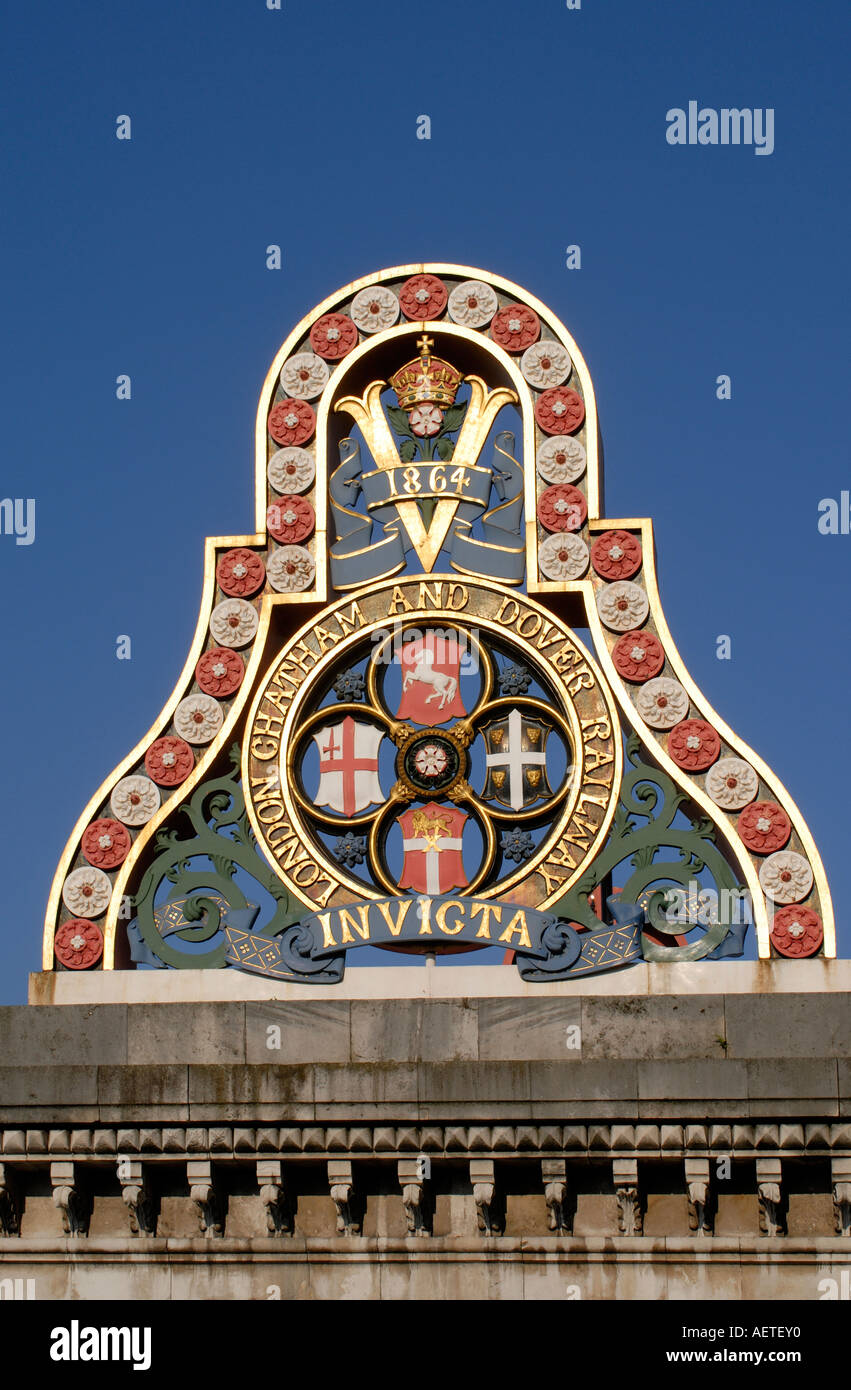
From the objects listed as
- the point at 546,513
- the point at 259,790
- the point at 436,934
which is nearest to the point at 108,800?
the point at 259,790

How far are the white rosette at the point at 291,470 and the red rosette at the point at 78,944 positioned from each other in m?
4.51

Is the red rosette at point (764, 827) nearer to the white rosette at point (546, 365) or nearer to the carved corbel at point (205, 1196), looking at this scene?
the white rosette at point (546, 365)

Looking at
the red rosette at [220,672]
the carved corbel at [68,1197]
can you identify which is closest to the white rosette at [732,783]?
the red rosette at [220,672]

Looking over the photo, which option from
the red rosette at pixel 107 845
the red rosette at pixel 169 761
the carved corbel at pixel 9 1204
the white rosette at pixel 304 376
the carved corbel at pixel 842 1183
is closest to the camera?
the carved corbel at pixel 842 1183

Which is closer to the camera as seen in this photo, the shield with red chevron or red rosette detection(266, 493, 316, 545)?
the shield with red chevron

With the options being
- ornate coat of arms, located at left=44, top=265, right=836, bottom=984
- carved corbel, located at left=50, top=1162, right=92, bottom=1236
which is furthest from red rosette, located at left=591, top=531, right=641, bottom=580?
carved corbel, located at left=50, top=1162, right=92, bottom=1236

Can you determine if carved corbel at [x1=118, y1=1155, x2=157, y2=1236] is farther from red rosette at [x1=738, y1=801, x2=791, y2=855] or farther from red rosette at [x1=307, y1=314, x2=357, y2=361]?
red rosette at [x1=307, y1=314, x2=357, y2=361]

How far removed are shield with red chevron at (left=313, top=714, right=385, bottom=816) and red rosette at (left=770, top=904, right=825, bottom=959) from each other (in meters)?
3.73

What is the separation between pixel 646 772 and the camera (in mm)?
22000

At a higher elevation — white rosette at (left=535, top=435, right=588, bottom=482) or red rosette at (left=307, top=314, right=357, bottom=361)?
red rosette at (left=307, top=314, right=357, bottom=361)

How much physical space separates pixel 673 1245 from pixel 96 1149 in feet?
15.2

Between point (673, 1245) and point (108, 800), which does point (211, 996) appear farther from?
point (673, 1245)

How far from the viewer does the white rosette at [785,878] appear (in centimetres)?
2127

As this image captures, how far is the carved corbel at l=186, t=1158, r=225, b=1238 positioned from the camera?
2019 centimetres
